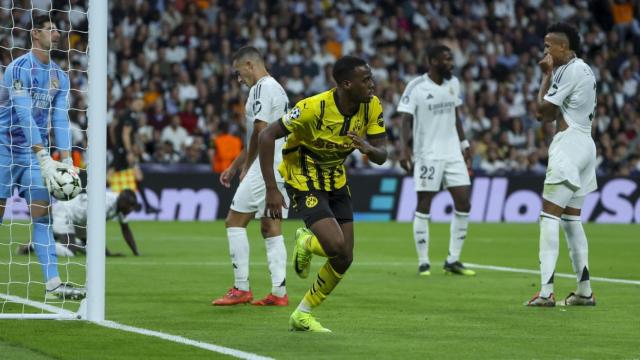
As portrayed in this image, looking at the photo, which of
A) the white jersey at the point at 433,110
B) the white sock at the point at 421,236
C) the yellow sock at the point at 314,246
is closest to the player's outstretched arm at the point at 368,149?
the yellow sock at the point at 314,246

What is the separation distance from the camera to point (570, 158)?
10.2 m

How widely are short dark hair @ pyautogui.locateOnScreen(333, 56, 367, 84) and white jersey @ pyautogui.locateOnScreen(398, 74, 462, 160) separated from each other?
5922 mm

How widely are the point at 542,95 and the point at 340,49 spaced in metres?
20.6

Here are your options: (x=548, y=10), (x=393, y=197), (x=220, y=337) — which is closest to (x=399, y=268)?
(x=220, y=337)

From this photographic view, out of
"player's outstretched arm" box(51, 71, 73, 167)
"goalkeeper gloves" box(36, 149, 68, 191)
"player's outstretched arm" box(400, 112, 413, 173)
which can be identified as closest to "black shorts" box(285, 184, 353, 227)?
"goalkeeper gloves" box(36, 149, 68, 191)

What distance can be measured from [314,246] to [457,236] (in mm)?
5777

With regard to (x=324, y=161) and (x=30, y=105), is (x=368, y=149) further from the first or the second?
(x=30, y=105)

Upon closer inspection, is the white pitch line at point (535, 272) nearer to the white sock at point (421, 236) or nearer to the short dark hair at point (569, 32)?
the white sock at point (421, 236)

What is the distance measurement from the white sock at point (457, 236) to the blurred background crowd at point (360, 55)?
1120cm

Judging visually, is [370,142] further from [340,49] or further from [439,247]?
[340,49]

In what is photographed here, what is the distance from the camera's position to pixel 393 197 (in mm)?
26047

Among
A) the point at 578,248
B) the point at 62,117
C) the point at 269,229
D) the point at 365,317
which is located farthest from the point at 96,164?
the point at 578,248

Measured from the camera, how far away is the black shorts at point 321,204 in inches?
331

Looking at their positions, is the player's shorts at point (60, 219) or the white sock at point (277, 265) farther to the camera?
the player's shorts at point (60, 219)
